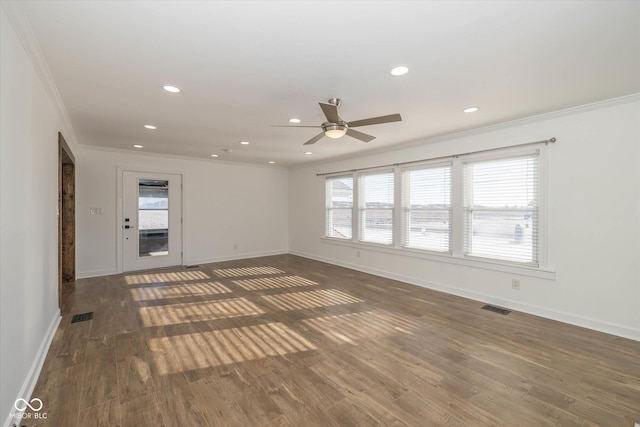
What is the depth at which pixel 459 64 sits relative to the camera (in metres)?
2.42

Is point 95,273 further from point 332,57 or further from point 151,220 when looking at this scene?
point 332,57

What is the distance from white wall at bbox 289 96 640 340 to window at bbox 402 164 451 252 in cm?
71

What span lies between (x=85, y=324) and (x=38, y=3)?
327 cm

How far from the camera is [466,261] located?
15.0 ft

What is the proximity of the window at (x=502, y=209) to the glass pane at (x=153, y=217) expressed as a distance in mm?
6042

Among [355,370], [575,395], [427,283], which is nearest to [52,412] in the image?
[355,370]

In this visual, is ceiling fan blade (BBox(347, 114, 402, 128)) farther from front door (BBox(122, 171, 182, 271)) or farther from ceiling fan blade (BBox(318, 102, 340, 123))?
front door (BBox(122, 171, 182, 271))

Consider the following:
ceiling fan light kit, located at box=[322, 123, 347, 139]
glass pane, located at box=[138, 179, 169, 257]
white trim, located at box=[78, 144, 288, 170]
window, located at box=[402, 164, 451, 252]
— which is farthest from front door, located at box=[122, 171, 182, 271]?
window, located at box=[402, 164, 451, 252]

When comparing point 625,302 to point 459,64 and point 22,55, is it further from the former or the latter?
point 22,55

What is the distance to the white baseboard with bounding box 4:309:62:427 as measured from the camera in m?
1.87

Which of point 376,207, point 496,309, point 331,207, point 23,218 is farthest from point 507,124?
point 23,218

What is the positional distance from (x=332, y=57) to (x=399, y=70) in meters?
0.61

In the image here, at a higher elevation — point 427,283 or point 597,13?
point 597,13

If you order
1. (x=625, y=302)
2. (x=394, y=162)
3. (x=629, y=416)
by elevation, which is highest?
(x=394, y=162)
